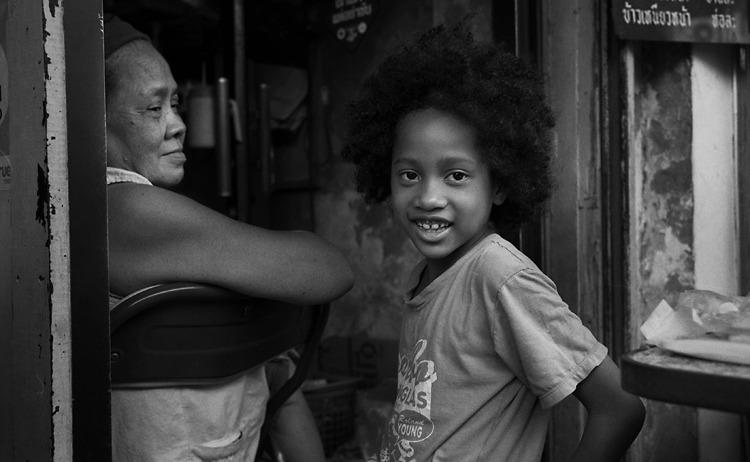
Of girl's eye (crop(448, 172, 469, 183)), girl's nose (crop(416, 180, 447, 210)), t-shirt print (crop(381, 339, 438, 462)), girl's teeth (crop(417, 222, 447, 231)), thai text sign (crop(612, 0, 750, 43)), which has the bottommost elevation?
t-shirt print (crop(381, 339, 438, 462))

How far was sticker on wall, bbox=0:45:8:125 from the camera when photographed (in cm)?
137

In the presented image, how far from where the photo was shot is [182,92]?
354 cm

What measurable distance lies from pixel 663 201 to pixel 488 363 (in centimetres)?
117

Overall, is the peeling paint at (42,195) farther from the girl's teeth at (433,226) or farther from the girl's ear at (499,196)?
the girl's ear at (499,196)

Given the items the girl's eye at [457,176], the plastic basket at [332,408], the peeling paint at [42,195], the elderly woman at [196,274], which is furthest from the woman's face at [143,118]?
the plastic basket at [332,408]

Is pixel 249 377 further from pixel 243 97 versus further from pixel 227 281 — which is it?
pixel 243 97

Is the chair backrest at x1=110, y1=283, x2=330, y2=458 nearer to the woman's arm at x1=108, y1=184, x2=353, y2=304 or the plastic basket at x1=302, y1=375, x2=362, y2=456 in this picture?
the woman's arm at x1=108, y1=184, x2=353, y2=304

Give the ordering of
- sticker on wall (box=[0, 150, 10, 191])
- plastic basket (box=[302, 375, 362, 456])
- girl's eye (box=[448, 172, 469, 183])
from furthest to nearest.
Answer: plastic basket (box=[302, 375, 362, 456]) → girl's eye (box=[448, 172, 469, 183]) → sticker on wall (box=[0, 150, 10, 191])

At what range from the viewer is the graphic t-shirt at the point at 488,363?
1.26 m

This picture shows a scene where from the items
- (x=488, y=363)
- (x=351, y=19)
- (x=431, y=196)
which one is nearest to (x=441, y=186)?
(x=431, y=196)

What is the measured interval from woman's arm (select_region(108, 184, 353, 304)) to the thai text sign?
119 centimetres

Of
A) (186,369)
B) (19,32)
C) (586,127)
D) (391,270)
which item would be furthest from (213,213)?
(391,270)

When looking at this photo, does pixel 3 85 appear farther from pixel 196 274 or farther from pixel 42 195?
pixel 196 274

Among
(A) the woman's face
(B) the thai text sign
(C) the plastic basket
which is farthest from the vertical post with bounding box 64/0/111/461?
(C) the plastic basket
